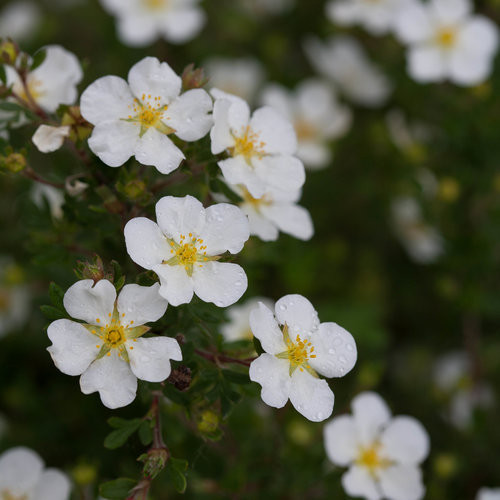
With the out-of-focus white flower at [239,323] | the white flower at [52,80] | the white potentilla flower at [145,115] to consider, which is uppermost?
the white potentilla flower at [145,115]

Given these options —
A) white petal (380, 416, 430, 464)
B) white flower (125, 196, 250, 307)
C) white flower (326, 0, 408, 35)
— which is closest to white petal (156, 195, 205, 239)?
white flower (125, 196, 250, 307)

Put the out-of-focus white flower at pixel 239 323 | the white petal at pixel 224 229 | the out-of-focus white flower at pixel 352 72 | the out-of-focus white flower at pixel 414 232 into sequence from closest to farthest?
the white petal at pixel 224 229
the out-of-focus white flower at pixel 239 323
the out-of-focus white flower at pixel 414 232
the out-of-focus white flower at pixel 352 72

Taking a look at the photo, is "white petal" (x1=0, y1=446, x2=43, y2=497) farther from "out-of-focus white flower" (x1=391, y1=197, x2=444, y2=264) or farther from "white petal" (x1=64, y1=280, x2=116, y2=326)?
"out-of-focus white flower" (x1=391, y1=197, x2=444, y2=264)

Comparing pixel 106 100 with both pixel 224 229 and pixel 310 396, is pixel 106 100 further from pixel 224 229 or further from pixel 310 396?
pixel 310 396

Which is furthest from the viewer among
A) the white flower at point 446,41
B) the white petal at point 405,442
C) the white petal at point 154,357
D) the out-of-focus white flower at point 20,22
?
the out-of-focus white flower at point 20,22

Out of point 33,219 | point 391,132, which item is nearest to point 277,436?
point 33,219

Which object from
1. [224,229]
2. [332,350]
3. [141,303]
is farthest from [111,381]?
[332,350]

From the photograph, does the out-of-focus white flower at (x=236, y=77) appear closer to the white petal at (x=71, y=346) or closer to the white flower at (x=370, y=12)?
the white flower at (x=370, y=12)

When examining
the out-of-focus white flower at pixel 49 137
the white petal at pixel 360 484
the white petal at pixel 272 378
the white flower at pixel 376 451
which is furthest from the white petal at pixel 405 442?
the out-of-focus white flower at pixel 49 137
